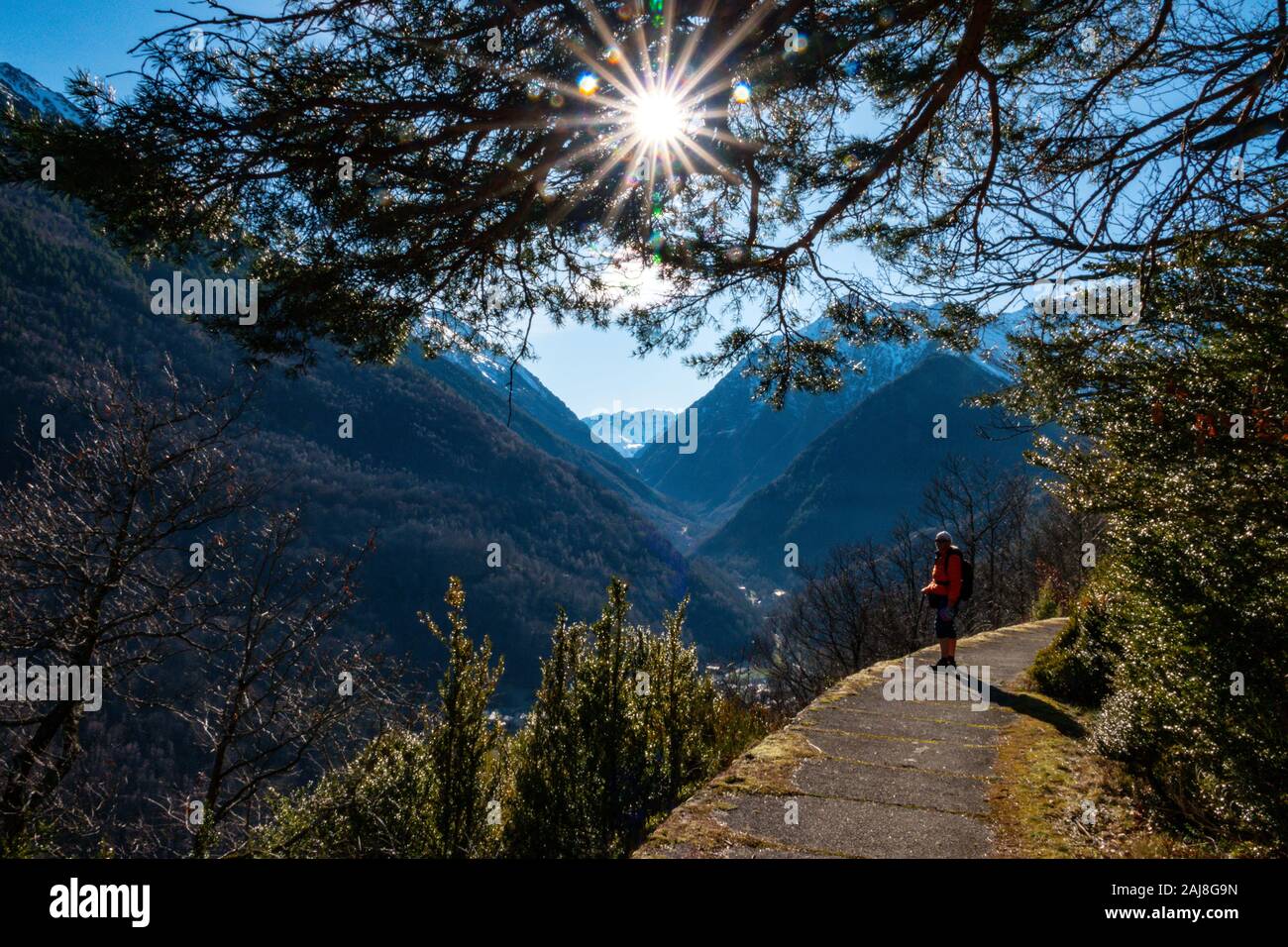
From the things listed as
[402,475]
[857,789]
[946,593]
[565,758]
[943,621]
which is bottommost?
[565,758]

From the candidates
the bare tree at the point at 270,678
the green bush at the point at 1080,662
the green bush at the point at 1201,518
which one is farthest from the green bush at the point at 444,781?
the green bush at the point at 1080,662

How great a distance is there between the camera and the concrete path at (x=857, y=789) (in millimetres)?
2152

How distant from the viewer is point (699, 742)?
4422 mm

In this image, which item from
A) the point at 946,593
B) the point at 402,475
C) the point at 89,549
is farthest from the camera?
the point at 402,475

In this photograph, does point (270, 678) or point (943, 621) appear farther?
point (270, 678)

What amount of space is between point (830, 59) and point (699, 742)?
16.1ft

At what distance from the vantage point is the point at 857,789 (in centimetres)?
270

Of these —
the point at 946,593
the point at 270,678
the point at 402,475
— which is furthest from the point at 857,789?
the point at 402,475

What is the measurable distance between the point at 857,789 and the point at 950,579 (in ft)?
14.1

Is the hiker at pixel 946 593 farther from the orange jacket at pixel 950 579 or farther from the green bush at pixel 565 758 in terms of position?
the green bush at pixel 565 758

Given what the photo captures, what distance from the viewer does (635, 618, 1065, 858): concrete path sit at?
84.7 inches

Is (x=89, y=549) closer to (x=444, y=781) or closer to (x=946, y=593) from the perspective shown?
(x=444, y=781)

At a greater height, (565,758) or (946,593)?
(946,593)
